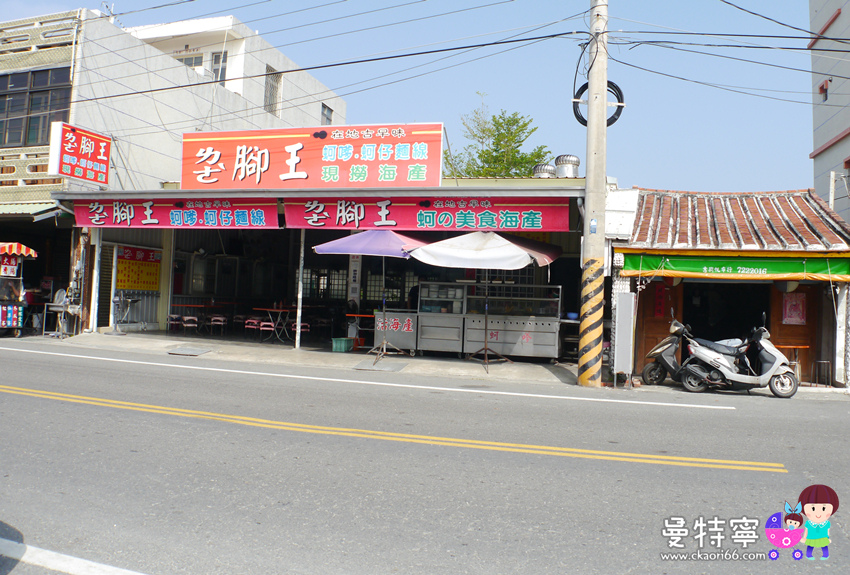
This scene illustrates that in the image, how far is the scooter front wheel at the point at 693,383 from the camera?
10.4 m

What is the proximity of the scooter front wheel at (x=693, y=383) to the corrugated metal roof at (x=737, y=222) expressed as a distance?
248cm

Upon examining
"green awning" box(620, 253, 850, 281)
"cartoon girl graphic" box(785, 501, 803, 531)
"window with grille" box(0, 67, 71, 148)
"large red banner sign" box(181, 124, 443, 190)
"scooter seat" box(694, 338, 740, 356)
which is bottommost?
"cartoon girl graphic" box(785, 501, 803, 531)

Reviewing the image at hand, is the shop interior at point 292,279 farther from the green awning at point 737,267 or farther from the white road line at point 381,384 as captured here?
the white road line at point 381,384

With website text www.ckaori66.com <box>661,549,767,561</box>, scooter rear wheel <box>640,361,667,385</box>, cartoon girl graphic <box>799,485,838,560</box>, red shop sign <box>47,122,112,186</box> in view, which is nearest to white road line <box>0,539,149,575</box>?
website text www.ckaori66.com <box>661,549,767,561</box>

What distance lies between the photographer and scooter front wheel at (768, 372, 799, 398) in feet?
32.7

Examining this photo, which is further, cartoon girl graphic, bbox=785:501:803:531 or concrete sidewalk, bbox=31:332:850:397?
concrete sidewalk, bbox=31:332:850:397

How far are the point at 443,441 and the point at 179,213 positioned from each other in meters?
11.4

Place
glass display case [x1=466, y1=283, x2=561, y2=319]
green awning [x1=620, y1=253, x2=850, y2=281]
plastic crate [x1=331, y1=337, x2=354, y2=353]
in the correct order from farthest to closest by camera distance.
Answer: plastic crate [x1=331, y1=337, x2=354, y2=353] → glass display case [x1=466, y1=283, x2=561, y2=319] → green awning [x1=620, y1=253, x2=850, y2=281]

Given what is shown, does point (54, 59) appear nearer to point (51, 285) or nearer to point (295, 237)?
point (51, 285)

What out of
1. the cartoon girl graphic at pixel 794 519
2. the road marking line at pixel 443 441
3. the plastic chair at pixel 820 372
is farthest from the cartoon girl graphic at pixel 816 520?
the plastic chair at pixel 820 372

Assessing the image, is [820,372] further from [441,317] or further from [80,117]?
[80,117]

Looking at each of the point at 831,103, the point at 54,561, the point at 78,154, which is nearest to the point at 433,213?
the point at 78,154

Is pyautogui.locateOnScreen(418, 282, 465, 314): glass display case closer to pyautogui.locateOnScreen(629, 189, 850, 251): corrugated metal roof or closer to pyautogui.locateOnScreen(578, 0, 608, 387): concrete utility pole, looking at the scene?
pyautogui.locateOnScreen(578, 0, 608, 387): concrete utility pole

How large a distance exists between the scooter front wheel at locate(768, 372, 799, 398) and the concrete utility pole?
2803mm
